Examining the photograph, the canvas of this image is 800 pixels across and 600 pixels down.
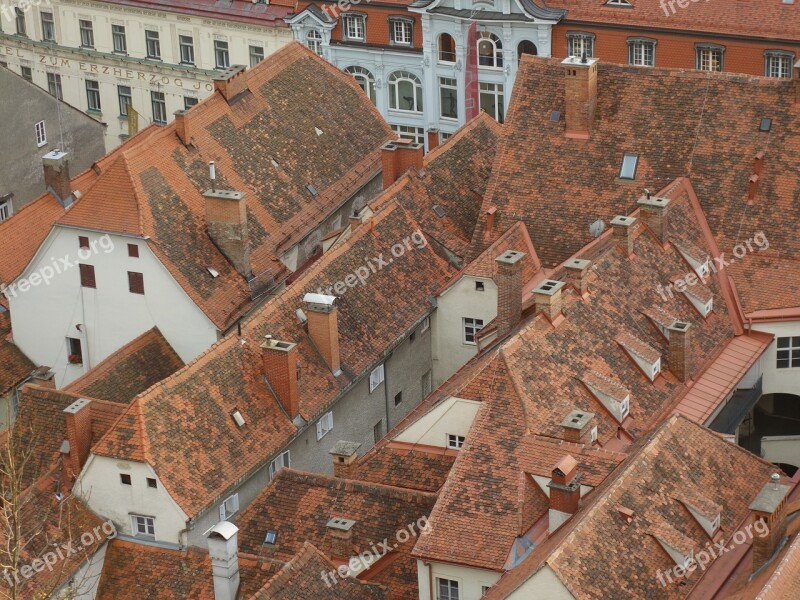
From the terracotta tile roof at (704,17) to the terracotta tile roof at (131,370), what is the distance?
111ft

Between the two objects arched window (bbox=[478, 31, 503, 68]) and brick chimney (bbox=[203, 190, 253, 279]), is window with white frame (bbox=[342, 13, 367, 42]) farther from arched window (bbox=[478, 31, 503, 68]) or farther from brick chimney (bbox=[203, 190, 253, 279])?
brick chimney (bbox=[203, 190, 253, 279])

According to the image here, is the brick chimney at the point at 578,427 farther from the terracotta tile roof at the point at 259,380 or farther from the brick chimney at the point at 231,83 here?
the brick chimney at the point at 231,83

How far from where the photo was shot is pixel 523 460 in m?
76.8

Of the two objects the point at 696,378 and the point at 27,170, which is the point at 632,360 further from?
the point at 27,170

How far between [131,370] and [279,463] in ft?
26.9

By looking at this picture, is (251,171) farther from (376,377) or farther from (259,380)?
(259,380)

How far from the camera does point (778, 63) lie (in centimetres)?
11075

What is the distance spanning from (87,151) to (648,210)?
34.0 m

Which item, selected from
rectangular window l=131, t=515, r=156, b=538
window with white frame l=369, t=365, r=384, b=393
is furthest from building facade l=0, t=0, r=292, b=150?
rectangular window l=131, t=515, r=156, b=538

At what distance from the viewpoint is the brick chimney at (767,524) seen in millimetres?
70688

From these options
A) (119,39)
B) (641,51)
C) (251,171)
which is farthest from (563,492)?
(119,39)

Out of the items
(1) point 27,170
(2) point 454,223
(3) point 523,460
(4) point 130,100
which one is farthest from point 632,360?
(4) point 130,100

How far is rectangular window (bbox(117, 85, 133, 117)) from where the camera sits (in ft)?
411

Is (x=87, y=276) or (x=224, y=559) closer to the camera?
(x=224, y=559)
